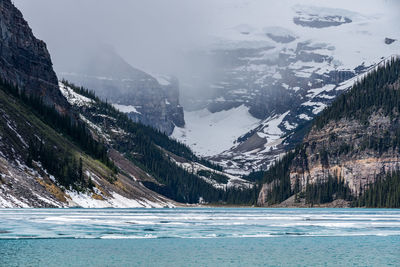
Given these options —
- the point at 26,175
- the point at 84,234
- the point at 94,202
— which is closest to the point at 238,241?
the point at 84,234

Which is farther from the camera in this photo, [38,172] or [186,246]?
[38,172]

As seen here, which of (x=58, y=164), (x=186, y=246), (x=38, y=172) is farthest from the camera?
(x=58, y=164)

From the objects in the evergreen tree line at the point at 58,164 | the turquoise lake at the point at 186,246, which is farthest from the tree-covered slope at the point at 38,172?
the turquoise lake at the point at 186,246

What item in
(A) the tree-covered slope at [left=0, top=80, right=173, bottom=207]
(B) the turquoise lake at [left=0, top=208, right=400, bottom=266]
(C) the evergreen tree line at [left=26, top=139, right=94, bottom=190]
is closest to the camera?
(B) the turquoise lake at [left=0, top=208, right=400, bottom=266]

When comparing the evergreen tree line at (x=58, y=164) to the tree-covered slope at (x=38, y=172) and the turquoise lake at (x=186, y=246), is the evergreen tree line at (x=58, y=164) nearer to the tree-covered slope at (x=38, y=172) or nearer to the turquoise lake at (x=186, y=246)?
the tree-covered slope at (x=38, y=172)

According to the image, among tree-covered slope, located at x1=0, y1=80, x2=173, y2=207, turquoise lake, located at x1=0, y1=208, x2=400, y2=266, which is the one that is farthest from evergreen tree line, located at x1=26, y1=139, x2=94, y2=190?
turquoise lake, located at x1=0, y1=208, x2=400, y2=266

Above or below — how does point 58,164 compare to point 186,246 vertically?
above

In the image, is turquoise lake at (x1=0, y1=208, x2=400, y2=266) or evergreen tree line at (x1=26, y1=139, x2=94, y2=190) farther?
evergreen tree line at (x1=26, y1=139, x2=94, y2=190)

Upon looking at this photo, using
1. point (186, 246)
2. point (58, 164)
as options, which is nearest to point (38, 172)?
point (58, 164)

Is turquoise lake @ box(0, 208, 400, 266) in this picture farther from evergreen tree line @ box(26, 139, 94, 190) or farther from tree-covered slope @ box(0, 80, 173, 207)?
evergreen tree line @ box(26, 139, 94, 190)

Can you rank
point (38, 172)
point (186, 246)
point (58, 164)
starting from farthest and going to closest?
point (58, 164)
point (38, 172)
point (186, 246)

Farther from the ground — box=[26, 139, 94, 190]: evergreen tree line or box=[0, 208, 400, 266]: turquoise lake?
box=[26, 139, 94, 190]: evergreen tree line

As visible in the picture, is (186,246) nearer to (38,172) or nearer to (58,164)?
(38,172)

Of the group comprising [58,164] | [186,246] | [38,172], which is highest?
[58,164]
